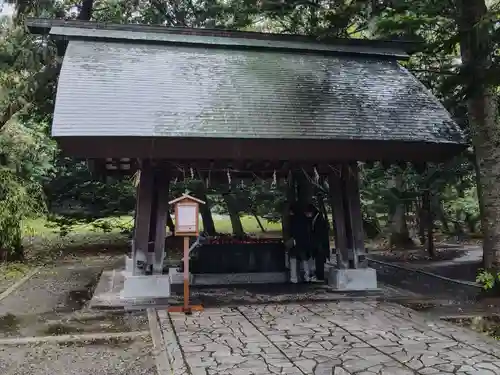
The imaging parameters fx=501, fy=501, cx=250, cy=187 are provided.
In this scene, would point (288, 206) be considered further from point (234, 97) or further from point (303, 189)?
point (234, 97)

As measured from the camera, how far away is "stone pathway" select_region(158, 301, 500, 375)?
4.82 m

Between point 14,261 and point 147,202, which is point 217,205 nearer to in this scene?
point 14,261

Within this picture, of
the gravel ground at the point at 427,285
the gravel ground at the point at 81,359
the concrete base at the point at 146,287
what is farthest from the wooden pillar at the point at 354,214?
the gravel ground at the point at 81,359

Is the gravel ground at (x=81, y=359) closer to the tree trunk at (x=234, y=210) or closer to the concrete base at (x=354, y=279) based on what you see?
the concrete base at (x=354, y=279)

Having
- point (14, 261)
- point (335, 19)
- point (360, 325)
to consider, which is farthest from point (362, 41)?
point (14, 261)

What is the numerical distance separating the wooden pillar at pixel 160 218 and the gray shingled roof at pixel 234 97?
157 cm

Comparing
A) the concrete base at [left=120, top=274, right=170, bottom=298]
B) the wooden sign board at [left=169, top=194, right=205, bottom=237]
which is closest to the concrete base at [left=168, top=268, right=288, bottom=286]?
the concrete base at [left=120, top=274, right=170, bottom=298]

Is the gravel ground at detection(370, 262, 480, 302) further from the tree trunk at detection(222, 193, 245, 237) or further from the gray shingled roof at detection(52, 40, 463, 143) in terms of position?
the tree trunk at detection(222, 193, 245, 237)

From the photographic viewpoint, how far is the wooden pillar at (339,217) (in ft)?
30.4

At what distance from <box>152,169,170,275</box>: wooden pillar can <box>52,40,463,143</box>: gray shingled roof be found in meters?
1.57

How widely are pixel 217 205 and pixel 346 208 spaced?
11.6 meters

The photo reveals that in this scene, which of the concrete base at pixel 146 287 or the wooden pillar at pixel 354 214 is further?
the wooden pillar at pixel 354 214

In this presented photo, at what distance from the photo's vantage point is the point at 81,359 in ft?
17.4

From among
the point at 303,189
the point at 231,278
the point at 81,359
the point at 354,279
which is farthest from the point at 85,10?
the point at 81,359
